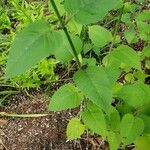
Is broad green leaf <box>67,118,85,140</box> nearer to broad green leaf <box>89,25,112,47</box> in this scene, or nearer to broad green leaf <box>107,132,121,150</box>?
broad green leaf <box>107,132,121,150</box>

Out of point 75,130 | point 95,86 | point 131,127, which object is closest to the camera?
point 95,86

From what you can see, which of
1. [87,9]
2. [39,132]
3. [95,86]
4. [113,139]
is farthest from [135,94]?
[39,132]

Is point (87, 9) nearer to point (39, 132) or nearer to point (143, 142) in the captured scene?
point (143, 142)

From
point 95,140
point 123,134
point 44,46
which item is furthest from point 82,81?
point 95,140

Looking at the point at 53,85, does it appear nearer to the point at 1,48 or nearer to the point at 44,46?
the point at 1,48

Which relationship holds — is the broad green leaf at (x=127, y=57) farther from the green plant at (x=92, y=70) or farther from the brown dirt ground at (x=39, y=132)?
the brown dirt ground at (x=39, y=132)

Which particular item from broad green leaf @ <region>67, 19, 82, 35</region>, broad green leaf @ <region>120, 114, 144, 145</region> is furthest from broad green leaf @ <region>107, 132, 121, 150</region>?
broad green leaf @ <region>67, 19, 82, 35</region>

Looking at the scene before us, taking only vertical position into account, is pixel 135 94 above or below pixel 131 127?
above
